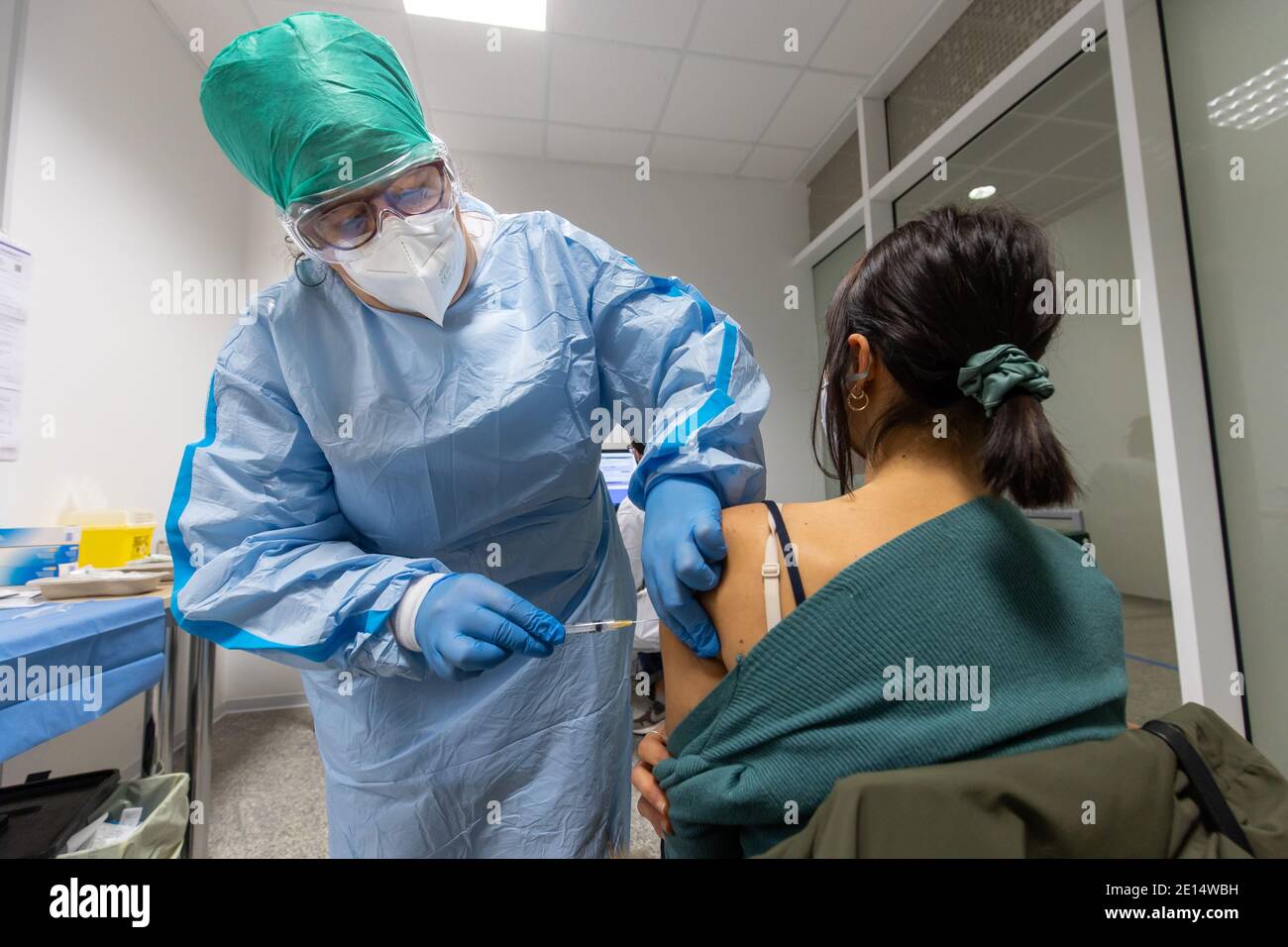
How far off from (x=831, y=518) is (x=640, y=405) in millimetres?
356

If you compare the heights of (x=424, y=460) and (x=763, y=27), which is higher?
(x=763, y=27)

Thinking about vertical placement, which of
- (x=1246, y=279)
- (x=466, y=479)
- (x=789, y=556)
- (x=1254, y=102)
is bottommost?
(x=789, y=556)

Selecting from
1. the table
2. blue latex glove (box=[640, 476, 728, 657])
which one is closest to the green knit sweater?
blue latex glove (box=[640, 476, 728, 657])

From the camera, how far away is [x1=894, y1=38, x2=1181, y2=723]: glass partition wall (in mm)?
1728

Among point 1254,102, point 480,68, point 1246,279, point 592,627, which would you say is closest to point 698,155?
point 480,68

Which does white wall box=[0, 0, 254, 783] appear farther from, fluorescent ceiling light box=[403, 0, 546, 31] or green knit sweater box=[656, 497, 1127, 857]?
green knit sweater box=[656, 497, 1127, 857]

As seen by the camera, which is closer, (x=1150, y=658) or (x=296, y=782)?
(x=1150, y=658)

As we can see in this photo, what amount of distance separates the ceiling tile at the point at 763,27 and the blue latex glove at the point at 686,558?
2524 millimetres

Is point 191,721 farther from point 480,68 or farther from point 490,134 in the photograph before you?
point 490,134

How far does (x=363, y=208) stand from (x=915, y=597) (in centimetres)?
86

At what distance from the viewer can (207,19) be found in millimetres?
2395

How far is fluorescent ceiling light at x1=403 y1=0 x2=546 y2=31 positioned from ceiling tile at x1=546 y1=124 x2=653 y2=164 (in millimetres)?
645

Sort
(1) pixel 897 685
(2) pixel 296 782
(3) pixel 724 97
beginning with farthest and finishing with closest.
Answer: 1. (3) pixel 724 97
2. (2) pixel 296 782
3. (1) pixel 897 685
